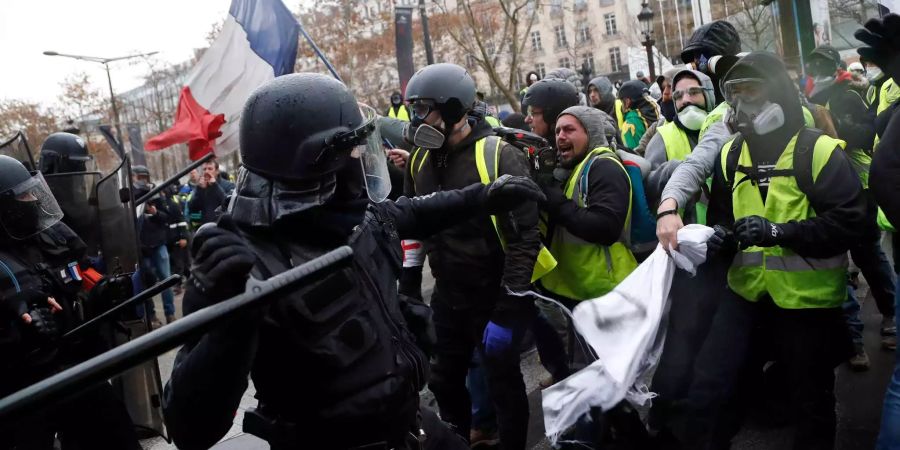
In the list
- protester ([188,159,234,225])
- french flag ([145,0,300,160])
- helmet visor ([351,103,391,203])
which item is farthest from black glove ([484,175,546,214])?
protester ([188,159,234,225])

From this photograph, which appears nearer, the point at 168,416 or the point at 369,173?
the point at 168,416

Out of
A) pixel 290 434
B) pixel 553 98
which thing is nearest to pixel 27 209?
pixel 290 434

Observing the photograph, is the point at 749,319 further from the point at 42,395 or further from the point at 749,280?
the point at 42,395

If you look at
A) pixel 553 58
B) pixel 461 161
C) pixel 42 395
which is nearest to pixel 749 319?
pixel 461 161

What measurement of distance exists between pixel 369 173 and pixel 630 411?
191 centimetres

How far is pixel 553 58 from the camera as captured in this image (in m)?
70.4

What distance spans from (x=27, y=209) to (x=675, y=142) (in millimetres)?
3607

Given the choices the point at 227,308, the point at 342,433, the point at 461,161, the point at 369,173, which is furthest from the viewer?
the point at 461,161

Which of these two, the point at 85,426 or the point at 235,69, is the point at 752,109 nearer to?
the point at 85,426

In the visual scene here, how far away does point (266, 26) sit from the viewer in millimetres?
6805

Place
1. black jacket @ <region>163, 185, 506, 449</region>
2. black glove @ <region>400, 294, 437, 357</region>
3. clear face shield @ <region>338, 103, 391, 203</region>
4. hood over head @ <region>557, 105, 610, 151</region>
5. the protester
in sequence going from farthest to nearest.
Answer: the protester, hood over head @ <region>557, 105, 610, 151</region>, black glove @ <region>400, 294, 437, 357</region>, clear face shield @ <region>338, 103, 391, 203</region>, black jacket @ <region>163, 185, 506, 449</region>

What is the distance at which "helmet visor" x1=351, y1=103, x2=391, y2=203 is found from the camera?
85.1 inches

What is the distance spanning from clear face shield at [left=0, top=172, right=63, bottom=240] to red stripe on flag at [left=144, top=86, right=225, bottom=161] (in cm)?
293

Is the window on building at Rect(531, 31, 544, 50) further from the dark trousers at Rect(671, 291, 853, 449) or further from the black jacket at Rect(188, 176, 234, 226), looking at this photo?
the dark trousers at Rect(671, 291, 853, 449)
